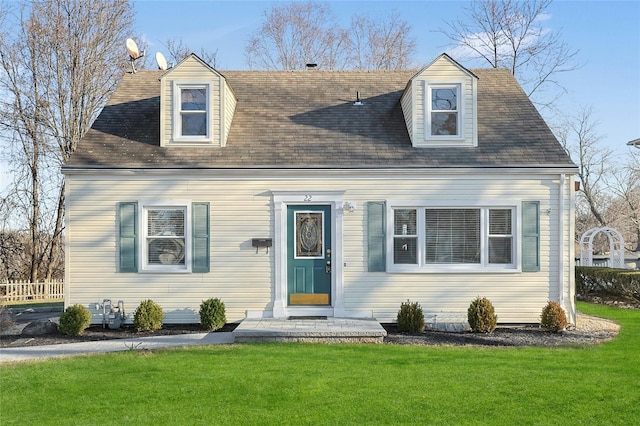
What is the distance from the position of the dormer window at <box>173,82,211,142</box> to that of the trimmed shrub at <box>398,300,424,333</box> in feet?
17.5

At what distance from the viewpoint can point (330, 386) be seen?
652cm

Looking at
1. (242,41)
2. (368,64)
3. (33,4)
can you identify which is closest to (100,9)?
(33,4)

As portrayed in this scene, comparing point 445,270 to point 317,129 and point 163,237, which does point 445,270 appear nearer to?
point 317,129

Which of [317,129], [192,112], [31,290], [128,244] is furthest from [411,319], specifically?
[31,290]

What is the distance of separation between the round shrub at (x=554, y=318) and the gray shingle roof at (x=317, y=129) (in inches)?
111

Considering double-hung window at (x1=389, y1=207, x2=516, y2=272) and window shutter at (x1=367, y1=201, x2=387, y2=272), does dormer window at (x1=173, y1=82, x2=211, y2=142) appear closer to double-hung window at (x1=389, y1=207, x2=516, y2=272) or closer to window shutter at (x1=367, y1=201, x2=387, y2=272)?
window shutter at (x1=367, y1=201, x2=387, y2=272)

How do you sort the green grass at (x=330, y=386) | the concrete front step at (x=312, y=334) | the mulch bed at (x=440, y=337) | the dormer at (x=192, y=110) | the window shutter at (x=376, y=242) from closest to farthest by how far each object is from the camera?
1. the green grass at (x=330, y=386)
2. the concrete front step at (x=312, y=334)
3. the mulch bed at (x=440, y=337)
4. the window shutter at (x=376, y=242)
5. the dormer at (x=192, y=110)

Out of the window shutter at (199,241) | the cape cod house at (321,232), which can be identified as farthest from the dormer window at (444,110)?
the window shutter at (199,241)

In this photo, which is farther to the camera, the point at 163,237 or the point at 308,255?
A: the point at 308,255

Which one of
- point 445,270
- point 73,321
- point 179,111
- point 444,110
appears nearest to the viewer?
point 73,321

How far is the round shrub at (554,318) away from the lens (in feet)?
33.8

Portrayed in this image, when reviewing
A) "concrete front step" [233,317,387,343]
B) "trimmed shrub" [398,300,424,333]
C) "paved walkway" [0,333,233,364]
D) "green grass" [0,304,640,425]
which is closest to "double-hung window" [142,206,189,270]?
"paved walkway" [0,333,233,364]

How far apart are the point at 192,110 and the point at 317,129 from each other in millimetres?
2700

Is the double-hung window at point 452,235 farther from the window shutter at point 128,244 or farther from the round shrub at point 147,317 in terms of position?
the window shutter at point 128,244
